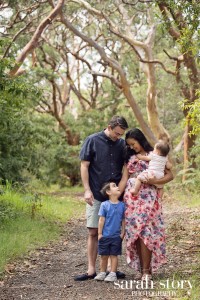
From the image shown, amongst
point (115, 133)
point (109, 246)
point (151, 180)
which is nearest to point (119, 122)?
point (115, 133)

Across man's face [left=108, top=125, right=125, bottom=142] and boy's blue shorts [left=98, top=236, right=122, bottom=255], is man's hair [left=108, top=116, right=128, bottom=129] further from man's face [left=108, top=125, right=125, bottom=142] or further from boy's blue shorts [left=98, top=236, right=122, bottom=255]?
boy's blue shorts [left=98, top=236, right=122, bottom=255]

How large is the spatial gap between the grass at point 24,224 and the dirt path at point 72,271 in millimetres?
207

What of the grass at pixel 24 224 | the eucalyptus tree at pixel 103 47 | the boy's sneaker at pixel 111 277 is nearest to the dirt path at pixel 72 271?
the boy's sneaker at pixel 111 277

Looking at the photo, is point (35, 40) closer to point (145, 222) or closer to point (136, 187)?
point (136, 187)

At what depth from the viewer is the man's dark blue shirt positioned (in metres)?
6.52

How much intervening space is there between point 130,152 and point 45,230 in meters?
4.35

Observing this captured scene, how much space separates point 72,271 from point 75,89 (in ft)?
65.2

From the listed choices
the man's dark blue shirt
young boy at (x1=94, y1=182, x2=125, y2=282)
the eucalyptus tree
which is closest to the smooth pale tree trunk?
the eucalyptus tree

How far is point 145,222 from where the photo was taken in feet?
20.3

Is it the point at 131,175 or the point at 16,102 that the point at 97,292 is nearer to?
the point at 131,175

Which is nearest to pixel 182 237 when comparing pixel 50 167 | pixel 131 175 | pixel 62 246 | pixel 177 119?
pixel 62 246

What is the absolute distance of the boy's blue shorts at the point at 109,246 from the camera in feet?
20.4

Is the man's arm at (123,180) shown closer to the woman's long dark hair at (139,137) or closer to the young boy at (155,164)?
the young boy at (155,164)

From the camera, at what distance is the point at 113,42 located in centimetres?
2722
